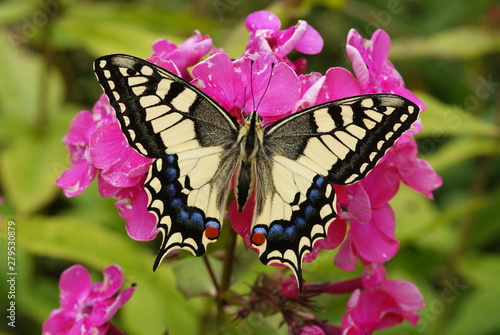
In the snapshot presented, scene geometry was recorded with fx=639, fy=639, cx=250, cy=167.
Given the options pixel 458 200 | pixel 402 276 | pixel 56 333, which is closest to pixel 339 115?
pixel 56 333

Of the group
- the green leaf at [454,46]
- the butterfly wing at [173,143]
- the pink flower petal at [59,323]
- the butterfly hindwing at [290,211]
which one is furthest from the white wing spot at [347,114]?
the green leaf at [454,46]

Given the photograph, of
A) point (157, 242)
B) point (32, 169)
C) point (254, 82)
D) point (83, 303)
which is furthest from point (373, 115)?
point (157, 242)

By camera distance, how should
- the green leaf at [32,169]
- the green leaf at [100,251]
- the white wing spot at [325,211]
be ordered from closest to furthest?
1. the white wing spot at [325,211]
2. the green leaf at [100,251]
3. the green leaf at [32,169]

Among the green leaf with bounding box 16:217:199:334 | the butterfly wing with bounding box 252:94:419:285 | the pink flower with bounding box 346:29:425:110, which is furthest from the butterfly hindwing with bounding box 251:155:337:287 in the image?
the green leaf with bounding box 16:217:199:334

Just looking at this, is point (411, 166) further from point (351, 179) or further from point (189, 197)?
point (189, 197)

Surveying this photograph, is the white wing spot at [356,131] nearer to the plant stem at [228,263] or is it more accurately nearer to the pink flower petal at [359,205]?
the pink flower petal at [359,205]

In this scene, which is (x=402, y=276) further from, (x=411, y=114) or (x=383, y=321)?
(x=411, y=114)
